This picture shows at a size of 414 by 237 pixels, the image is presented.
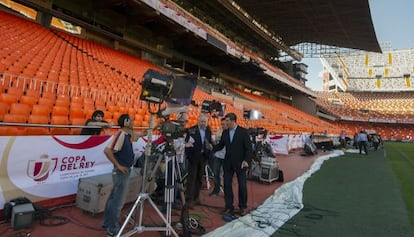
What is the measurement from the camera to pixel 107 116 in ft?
22.8

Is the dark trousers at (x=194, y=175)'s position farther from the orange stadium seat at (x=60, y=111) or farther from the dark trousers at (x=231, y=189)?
the orange stadium seat at (x=60, y=111)

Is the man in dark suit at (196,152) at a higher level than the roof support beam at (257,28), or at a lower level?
lower

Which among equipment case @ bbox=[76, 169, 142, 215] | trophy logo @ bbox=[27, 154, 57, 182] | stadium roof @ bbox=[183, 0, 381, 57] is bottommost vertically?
equipment case @ bbox=[76, 169, 142, 215]

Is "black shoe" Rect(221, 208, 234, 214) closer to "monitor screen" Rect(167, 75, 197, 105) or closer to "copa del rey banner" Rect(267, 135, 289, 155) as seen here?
"monitor screen" Rect(167, 75, 197, 105)

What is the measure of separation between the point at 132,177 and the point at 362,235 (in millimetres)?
3506

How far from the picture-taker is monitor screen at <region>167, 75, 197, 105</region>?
10.8 feet

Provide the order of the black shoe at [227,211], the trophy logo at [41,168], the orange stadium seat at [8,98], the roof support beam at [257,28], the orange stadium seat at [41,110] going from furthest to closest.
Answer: the roof support beam at [257,28]
the orange stadium seat at [41,110]
the orange stadium seat at [8,98]
the black shoe at [227,211]
the trophy logo at [41,168]

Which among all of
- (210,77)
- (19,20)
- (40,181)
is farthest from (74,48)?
(210,77)

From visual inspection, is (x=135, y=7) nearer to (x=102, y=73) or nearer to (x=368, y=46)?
(x=102, y=73)

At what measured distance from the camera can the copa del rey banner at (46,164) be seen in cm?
378

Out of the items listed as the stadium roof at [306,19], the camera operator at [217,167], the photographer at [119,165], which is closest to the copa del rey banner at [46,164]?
the photographer at [119,165]

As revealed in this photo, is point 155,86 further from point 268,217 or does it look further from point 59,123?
point 59,123

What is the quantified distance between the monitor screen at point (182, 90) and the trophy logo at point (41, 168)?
2330 millimetres

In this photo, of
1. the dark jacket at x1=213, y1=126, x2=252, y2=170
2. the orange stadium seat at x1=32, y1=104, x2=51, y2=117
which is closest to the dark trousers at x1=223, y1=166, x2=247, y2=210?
the dark jacket at x1=213, y1=126, x2=252, y2=170
